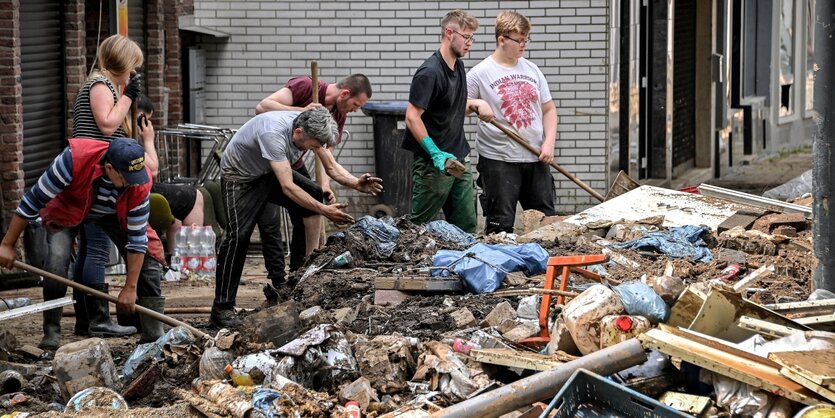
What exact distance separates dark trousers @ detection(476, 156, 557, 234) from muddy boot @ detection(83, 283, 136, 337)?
2729 millimetres

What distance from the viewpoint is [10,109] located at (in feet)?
35.6

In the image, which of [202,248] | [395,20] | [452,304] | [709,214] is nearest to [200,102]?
[395,20]

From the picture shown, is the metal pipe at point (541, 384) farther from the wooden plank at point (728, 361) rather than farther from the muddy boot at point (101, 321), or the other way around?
the muddy boot at point (101, 321)

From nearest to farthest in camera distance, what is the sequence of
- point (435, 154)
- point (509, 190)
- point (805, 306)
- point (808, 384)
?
point (808, 384) → point (805, 306) → point (435, 154) → point (509, 190)

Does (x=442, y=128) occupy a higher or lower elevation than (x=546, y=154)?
higher

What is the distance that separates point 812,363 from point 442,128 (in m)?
4.73

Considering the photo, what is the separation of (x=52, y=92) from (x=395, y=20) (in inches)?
143

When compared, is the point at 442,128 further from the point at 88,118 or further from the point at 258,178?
the point at 88,118

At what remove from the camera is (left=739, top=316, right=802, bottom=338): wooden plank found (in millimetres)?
6105

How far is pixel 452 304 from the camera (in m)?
7.68

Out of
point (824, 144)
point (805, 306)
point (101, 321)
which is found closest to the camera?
point (805, 306)

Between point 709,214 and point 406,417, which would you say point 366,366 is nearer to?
point 406,417

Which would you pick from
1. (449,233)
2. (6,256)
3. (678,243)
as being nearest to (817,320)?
(678,243)

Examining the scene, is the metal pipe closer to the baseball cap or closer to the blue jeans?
the baseball cap
